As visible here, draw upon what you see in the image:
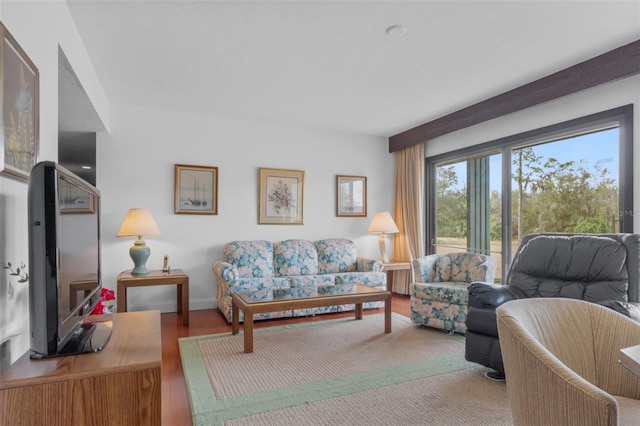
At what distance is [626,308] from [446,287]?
59.7 inches

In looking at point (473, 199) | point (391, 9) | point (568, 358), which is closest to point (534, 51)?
point (391, 9)

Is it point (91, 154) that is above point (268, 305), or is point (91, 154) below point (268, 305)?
above

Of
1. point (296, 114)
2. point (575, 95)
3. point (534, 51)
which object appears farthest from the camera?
point (296, 114)

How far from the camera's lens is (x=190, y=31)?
254cm

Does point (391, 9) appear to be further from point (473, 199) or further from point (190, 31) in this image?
point (473, 199)

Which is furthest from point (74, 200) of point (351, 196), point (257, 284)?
point (351, 196)

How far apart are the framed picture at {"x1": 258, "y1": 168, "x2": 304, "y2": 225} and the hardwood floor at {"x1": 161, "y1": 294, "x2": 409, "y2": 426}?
1.44 meters

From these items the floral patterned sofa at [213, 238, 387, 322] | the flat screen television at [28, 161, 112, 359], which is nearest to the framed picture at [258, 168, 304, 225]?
the floral patterned sofa at [213, 238, 387, 322]

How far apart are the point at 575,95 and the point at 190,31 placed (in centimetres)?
343

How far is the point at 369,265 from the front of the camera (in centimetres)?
470

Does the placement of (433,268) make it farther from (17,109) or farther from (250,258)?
(17,109)

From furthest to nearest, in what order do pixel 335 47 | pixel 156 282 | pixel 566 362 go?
1. pixel 156 282
2. pixel 335 47
3. pixel 566 362

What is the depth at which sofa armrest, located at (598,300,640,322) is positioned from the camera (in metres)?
2.14

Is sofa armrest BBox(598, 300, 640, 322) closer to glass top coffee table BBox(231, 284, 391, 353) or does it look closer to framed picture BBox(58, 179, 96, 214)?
glass top coffee table BBox(231, 284, 391, 353)
